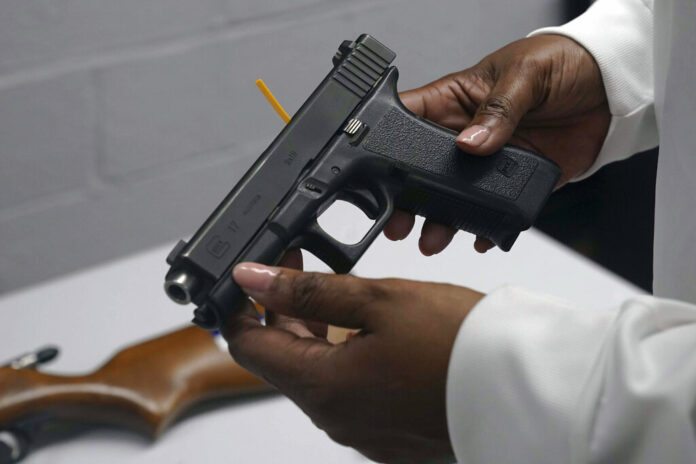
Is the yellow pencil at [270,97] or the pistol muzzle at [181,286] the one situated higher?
the yellow pencil at [270,97]

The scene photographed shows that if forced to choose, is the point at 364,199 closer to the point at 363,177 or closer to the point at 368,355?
the point at 363,177

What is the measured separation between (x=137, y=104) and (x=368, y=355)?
0.91 metres

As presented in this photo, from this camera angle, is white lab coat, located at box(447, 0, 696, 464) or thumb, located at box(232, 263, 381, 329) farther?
thumb, located at box(232, 263, 381, 329)

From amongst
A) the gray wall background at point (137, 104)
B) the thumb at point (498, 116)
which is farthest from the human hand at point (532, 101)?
the gray wall background at point (137, 104)

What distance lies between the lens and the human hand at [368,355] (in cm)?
49

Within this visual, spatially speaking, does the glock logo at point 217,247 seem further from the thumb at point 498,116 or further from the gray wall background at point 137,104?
the gray wall background at point 137,104

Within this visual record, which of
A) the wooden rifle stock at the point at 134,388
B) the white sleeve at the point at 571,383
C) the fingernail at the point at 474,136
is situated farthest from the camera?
the wooden rifle stock at the point at 134,388

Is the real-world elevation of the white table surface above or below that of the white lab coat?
below

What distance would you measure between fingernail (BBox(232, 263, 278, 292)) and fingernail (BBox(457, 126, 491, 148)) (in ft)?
0.70

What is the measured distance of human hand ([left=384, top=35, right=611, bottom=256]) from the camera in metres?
0.78

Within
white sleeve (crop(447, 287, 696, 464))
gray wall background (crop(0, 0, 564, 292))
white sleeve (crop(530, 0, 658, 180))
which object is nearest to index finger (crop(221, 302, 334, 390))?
white sleeve (crop(447, 287, 696, 464))

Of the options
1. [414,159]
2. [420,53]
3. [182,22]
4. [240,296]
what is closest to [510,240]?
[414,159]

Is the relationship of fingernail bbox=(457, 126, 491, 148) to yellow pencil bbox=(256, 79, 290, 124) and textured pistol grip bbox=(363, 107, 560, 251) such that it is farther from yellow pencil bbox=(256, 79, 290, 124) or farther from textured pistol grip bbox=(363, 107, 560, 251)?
yellow pencil bbox=(256, 79, 290, 124)

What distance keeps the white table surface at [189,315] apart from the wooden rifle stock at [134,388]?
25 mm
